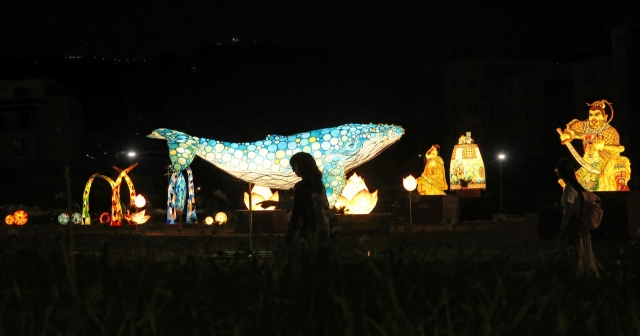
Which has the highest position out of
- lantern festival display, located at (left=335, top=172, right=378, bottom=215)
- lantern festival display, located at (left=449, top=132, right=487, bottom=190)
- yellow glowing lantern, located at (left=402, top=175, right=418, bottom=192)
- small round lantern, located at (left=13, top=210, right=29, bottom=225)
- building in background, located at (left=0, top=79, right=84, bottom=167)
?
building in background, located at (left=0, top=79, right=84, bottom=167)

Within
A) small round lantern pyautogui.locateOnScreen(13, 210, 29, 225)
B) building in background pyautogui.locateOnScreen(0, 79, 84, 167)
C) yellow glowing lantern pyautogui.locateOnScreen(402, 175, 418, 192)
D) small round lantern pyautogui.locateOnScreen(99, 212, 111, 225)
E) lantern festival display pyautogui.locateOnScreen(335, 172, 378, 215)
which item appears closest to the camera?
lantern festival display pyautogui.locateOnScreen(335, 172, 378, 215)

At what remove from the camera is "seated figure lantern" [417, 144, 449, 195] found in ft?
79.2

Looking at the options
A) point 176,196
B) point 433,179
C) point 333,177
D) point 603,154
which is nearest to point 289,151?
point 333,177

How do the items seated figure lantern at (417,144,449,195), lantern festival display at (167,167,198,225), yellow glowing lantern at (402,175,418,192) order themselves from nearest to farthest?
lantern festival display at (167,167,198,225)
yellow glowing lantern at (402,175,418,192)
seated figure lantern at (417,144,449,195)

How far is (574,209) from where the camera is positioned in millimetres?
8172

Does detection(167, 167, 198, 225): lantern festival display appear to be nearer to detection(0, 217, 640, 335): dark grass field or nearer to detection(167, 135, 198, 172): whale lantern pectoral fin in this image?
detection(167, 135, 198, 172): whale lantern pectoral fin

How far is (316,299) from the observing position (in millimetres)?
4652

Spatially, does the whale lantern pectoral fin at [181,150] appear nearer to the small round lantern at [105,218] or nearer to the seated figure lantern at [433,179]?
the small round lantern at [105,218]

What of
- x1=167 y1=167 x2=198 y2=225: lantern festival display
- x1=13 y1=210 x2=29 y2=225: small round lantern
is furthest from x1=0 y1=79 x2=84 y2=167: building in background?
x1=167 y1=167 x2=198 y2=225: lantern festival display

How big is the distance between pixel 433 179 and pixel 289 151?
20.2 ft

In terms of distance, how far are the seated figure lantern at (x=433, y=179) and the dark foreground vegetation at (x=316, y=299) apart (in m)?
18.4

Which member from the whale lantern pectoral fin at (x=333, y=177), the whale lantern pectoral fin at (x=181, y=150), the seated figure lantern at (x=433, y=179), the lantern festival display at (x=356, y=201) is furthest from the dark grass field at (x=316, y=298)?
the seated figure lantern at (x=433, y=179)

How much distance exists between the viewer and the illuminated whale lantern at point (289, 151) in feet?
62.9

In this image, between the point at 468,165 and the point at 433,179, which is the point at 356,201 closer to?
the point at 433,179
